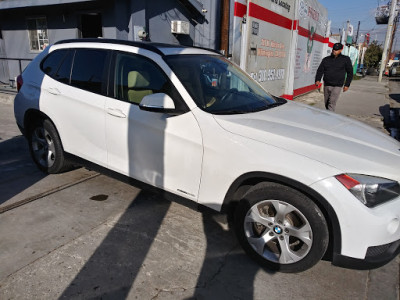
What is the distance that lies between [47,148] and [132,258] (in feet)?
7.29

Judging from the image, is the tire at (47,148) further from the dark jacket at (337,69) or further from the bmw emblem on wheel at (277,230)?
the dark jacket at (337,69)

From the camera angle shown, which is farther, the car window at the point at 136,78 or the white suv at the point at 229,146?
the car window at the point at 136,78

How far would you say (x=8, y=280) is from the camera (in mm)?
2447

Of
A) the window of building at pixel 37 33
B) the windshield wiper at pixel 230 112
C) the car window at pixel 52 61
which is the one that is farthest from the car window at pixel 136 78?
the window of building at pixel 37 33

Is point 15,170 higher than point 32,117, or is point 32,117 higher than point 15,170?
point 32,117

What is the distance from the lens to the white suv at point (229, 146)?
229 centimetres

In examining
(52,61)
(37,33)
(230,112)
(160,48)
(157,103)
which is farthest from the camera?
(37,33)

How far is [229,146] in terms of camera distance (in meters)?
2.64

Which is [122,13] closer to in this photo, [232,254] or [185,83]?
[185,83]

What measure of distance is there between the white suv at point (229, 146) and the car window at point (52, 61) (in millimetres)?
17

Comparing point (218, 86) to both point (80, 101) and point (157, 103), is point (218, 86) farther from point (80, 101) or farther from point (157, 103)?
point (80, 101)

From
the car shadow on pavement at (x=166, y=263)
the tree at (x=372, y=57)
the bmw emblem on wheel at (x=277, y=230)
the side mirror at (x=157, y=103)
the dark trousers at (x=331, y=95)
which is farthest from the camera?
the tree at (x=372, y=57)

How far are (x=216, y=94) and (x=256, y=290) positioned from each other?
178 centimetres

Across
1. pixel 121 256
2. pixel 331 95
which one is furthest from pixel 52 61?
pixel 331 95
